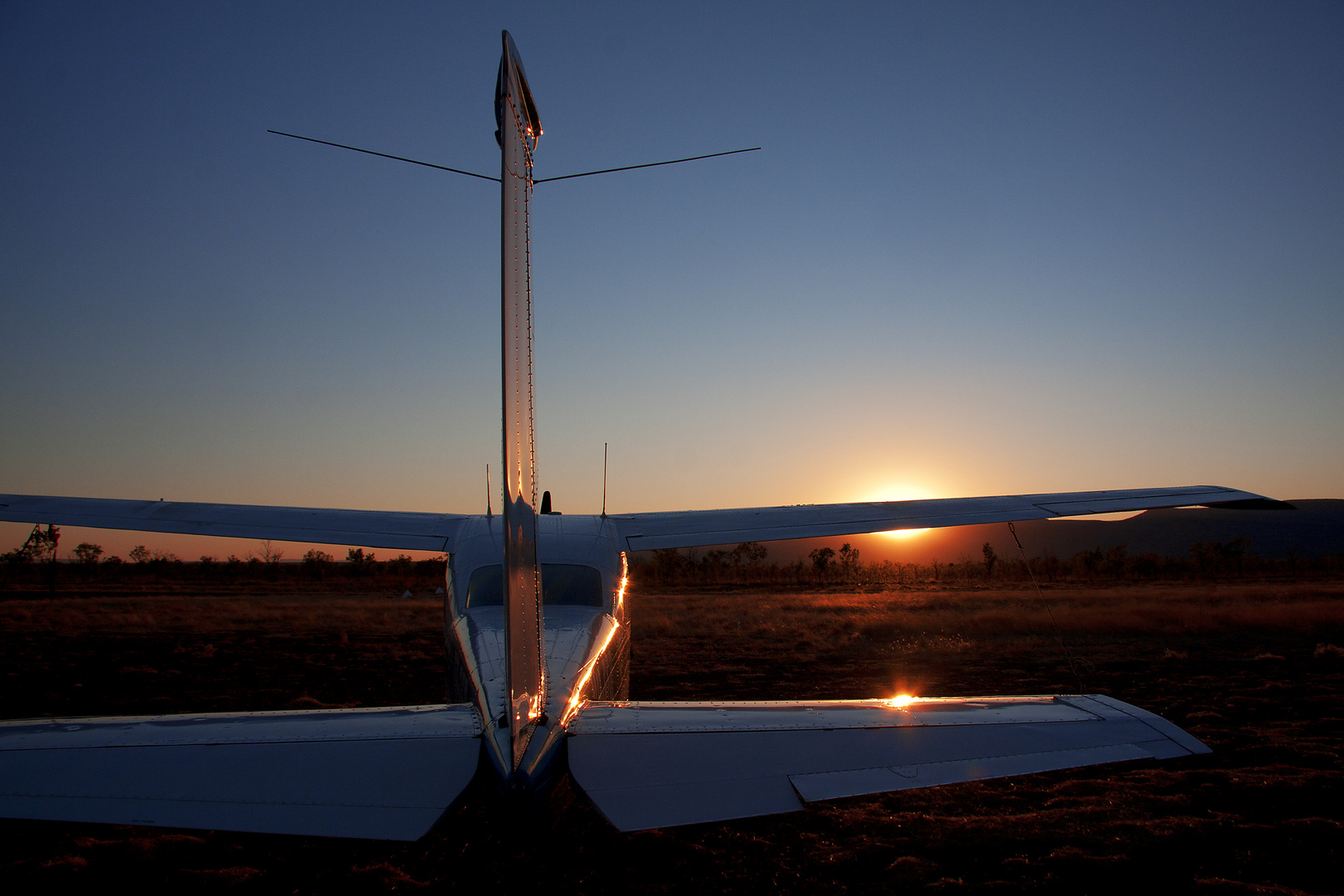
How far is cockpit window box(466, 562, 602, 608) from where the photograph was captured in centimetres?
633

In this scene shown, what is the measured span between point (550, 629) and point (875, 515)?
178 inches

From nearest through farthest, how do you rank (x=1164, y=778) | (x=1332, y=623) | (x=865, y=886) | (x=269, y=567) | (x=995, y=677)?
(x=865, y=886), (x=1164, y=778), (x=995, y=677), (x=1332, y=623), (x=269, y=567)

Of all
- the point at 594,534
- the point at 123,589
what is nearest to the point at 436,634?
the point at 594,534

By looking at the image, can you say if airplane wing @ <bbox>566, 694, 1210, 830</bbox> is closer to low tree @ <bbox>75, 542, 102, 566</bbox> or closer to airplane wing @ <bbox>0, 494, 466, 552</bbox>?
airplane wing @ <bbox>0, 494, 466, 552</bbox>

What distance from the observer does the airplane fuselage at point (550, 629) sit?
3.28 meters

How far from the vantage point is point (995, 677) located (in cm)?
1116

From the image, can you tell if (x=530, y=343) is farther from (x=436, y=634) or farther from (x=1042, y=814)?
(x=436, y=634)

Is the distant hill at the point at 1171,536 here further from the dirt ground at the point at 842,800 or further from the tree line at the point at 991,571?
the dirt ground at the point at 842,800

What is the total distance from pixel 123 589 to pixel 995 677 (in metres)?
48.9

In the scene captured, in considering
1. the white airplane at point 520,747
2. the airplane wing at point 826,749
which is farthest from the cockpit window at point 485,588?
the airplane wing at point 826,749

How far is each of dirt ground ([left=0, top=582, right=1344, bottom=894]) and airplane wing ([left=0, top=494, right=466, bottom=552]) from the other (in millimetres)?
2772

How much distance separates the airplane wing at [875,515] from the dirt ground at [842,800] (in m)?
2.52

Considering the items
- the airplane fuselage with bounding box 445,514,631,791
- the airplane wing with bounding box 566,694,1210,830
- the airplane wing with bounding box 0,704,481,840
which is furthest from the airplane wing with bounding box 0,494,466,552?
the airplane wing with bounding box 566,694,1210,830

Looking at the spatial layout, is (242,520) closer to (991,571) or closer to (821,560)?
(991,571)
